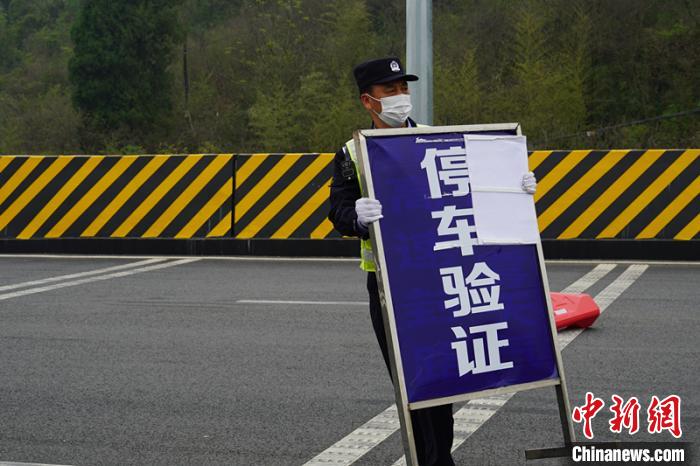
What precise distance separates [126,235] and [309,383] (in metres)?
8.34

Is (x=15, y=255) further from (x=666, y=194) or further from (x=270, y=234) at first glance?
(x=666, y=194)

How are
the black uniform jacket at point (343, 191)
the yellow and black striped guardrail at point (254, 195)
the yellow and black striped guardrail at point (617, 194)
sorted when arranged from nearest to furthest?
the black uniform jacket at point (343, 191) < the yellow and black striped guardrail at point (617, 194) < the yellow and black striped guardrail at point (254, 195)

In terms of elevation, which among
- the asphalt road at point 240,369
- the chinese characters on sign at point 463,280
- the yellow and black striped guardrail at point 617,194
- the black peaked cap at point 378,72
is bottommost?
the asphalt road at point 240,369

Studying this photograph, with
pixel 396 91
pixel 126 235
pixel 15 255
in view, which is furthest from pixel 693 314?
pixel 15 255

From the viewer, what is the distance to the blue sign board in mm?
5055

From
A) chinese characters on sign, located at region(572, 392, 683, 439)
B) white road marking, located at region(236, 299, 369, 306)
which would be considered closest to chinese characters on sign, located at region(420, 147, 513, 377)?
chinese characters on sign, located at region(572, 392, 683, 439)

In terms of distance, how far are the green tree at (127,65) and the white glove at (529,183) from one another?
156ft

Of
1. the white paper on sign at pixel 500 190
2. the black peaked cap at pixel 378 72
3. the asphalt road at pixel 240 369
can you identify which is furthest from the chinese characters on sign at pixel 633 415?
the black peaked cap at pixel 378 72

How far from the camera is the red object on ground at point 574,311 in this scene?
9.27 meters

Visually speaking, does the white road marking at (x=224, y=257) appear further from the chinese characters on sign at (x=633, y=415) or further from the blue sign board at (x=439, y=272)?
the blue sign board at (x=439, y=272)

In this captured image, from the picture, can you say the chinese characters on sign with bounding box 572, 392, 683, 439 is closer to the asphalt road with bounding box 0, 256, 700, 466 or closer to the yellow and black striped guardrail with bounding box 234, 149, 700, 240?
the asphalt road with bounding box 0, 256, 700, 466

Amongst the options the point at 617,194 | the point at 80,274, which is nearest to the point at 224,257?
the point at 80,274

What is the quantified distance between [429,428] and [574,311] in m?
4.34

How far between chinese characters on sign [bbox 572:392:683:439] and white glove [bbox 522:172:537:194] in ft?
4.68
